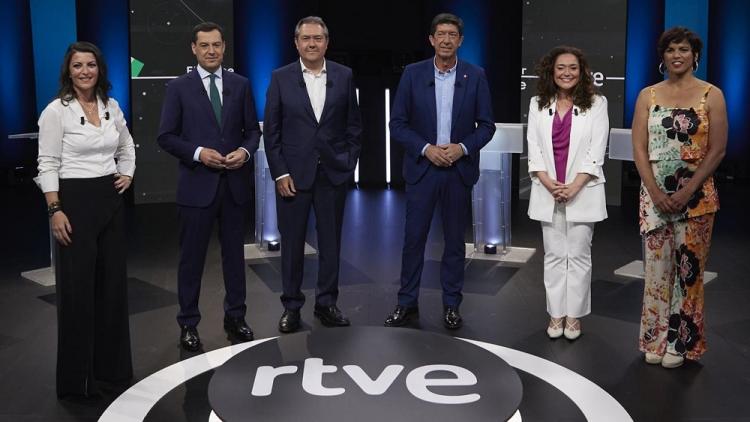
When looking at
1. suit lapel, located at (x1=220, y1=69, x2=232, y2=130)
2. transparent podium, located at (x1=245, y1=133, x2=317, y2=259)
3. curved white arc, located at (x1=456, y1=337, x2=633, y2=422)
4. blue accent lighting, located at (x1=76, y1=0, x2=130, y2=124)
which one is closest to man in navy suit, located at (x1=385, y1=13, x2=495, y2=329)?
curved white arc, located at (x1=456, y1=337, x2=633, y2=422)

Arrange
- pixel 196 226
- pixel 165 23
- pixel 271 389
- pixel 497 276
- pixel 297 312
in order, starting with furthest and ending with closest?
pixel 165 23
pixel 497 276
pixel 297 312
pixel 196 226
pixel 271 389

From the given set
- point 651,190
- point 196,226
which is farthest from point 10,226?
point 651,190

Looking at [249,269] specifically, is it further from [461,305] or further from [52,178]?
[52,178]

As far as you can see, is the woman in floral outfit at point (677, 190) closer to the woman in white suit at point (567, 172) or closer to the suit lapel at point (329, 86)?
the woman in white suit at point (567, 172)

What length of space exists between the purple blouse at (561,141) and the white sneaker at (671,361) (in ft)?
3.36

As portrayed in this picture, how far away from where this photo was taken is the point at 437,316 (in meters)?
4.92

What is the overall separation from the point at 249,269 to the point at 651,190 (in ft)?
10.2

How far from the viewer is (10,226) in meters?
7.67

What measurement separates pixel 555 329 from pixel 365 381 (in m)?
1.70

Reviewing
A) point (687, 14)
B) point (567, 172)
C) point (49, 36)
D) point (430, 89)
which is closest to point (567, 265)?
point (567, 172)

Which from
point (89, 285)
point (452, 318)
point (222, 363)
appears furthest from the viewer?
point (452, 318)

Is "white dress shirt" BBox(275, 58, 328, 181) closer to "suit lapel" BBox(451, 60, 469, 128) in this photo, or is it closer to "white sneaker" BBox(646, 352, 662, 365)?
"suit lapel" BBox(451, 60, 469, 128)

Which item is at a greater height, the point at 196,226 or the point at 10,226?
the point at 196,226

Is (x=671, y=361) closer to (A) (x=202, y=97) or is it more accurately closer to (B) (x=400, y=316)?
(B) (x=400, y=316)
